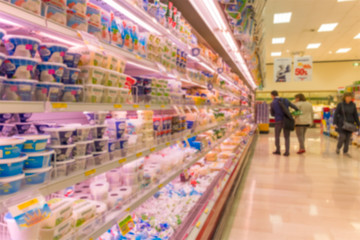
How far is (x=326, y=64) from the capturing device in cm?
1566

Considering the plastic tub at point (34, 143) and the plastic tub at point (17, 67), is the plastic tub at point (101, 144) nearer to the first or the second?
the plastic tub at point (34, 143)

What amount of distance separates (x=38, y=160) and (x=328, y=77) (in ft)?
57.6

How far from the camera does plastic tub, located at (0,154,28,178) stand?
79 cm

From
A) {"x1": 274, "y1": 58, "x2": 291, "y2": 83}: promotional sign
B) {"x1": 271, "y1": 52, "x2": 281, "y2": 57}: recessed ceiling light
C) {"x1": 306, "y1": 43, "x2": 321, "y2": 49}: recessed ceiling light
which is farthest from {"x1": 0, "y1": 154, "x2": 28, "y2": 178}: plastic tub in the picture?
{"x1": 271, "y1": 52, "x2": 281, "y2": 57}: recessed ceiling light

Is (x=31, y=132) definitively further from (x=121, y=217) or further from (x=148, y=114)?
(x=148, y=114)

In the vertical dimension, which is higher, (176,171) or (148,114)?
(148,114)

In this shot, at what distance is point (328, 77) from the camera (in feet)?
51.2

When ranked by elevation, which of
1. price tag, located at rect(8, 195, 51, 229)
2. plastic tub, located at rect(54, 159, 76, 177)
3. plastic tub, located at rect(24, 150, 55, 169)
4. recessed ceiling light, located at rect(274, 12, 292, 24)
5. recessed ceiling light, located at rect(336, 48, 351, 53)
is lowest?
price tag, located at rect(8, 195, 51, 229)

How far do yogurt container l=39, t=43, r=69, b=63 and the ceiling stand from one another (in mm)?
7165

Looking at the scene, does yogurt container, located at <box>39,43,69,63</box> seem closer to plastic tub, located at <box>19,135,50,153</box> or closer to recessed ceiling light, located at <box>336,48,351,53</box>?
plastic tub, located at <box>19,135,50,153</box>

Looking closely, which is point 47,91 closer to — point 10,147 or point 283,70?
point 10,147

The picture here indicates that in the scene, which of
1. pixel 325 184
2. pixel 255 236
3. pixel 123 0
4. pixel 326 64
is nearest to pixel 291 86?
pixel 326 64

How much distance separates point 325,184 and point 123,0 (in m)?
4.21

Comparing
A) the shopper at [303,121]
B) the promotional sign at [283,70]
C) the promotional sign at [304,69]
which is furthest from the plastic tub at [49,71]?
the promotional sign at [304,69]
